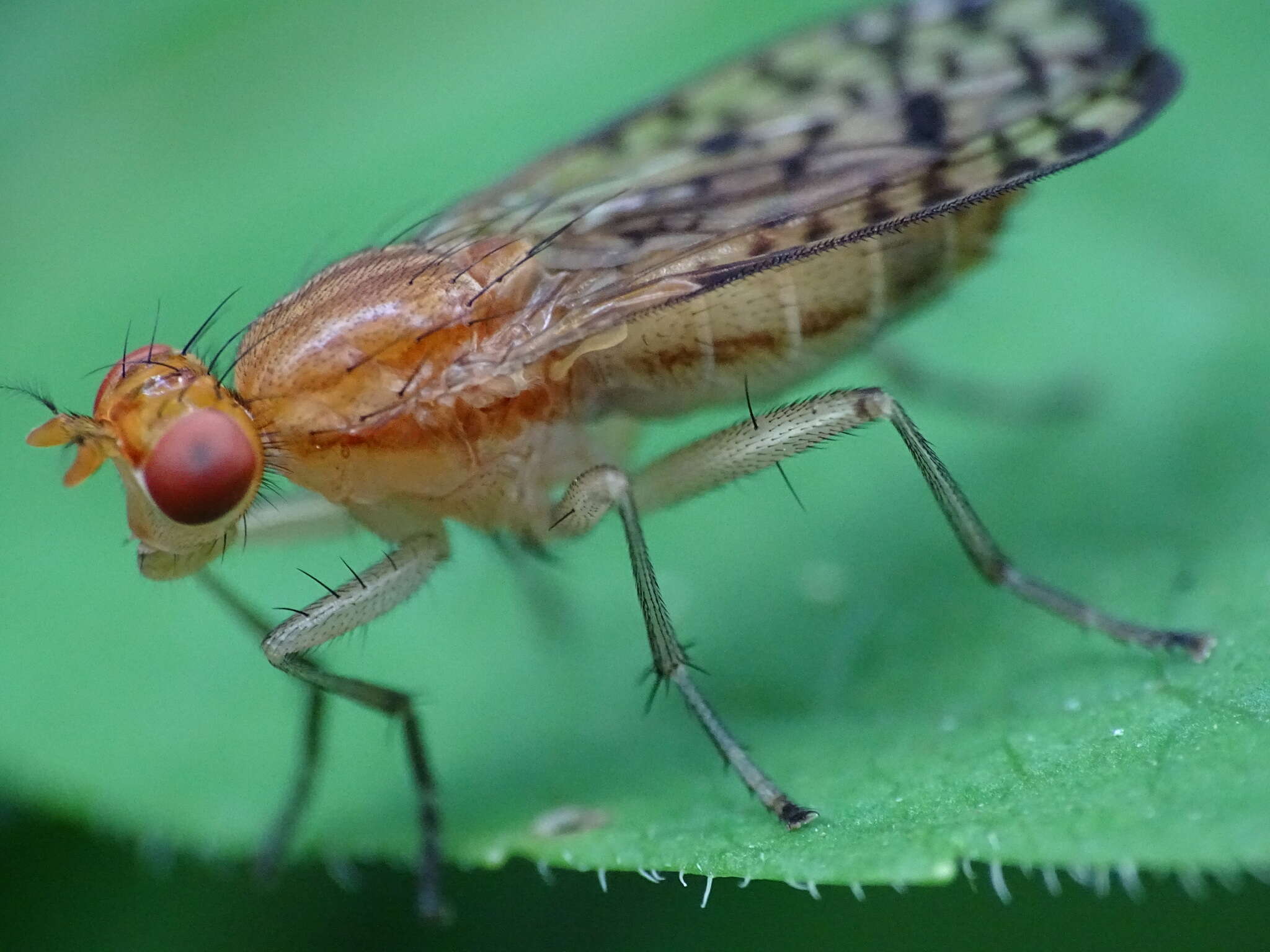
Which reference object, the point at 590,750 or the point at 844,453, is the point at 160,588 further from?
the point at 844,453

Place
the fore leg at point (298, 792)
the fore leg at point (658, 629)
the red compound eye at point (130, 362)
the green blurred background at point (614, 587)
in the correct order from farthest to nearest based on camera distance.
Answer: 1. the fore leg at point (298, 792)
2. the green blurred background at point (614, 587)
3. the red compound eye at point (130, 362)
4. the fore leg at point (658, 629)

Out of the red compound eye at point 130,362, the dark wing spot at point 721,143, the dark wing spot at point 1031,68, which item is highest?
the red compound eye at point 130,362

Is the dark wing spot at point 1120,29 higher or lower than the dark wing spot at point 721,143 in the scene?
lower

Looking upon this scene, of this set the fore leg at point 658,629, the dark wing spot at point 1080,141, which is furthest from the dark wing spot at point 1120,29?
the fore leg at point 658,629

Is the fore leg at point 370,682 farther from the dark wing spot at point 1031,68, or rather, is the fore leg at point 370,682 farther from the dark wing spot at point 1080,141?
the dark wing spot at point 1031,68

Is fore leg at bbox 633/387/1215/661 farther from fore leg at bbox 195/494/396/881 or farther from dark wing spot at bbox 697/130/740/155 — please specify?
dark wing spot at bbox 697/130/740/155

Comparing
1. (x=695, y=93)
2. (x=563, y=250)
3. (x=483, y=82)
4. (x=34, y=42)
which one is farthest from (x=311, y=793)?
(x=34, y=42)
